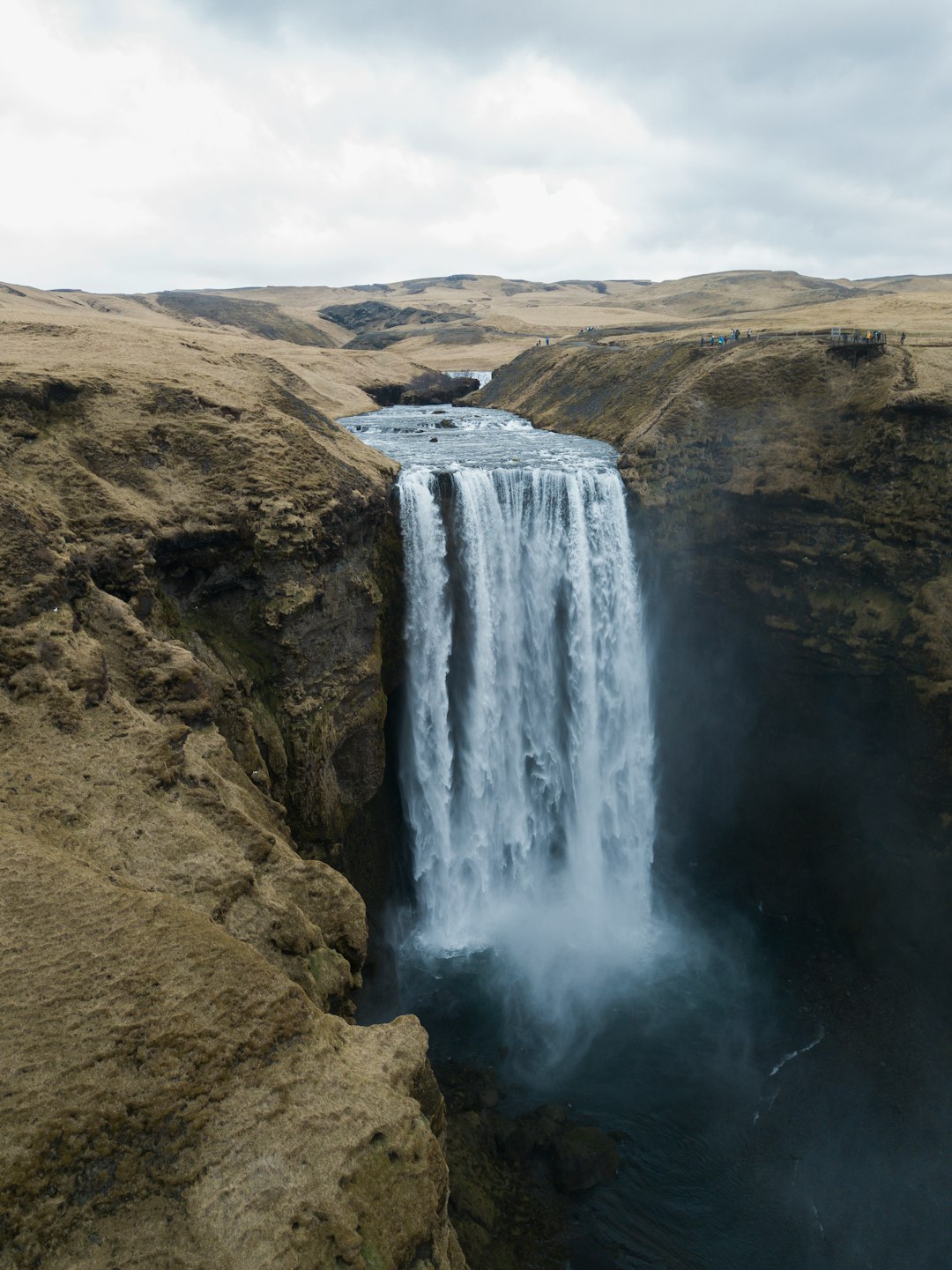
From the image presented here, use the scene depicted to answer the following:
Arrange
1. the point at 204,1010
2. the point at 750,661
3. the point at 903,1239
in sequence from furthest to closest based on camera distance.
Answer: the point at 750,661, the point at 903,1239, the point at 204,1010

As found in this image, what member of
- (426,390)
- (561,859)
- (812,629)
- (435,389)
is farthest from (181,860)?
(435,389)

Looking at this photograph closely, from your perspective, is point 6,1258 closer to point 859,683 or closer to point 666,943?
point 666,943

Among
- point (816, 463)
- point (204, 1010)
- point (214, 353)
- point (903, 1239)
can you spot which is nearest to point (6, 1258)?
point (204, 1010)

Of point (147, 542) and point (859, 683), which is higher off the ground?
point (147, 542)

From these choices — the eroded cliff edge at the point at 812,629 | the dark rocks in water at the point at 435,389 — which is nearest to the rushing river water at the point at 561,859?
the eroded cliff edge at the point at 812,629

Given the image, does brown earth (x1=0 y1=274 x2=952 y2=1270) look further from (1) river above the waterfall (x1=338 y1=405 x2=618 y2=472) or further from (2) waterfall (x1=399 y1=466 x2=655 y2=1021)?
(1) river above the waterfall (x1=338 y1=405 x2=618 y2=472)

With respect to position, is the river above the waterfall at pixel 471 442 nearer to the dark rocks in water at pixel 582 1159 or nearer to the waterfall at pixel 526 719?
the waterfall at pixel 526 719
